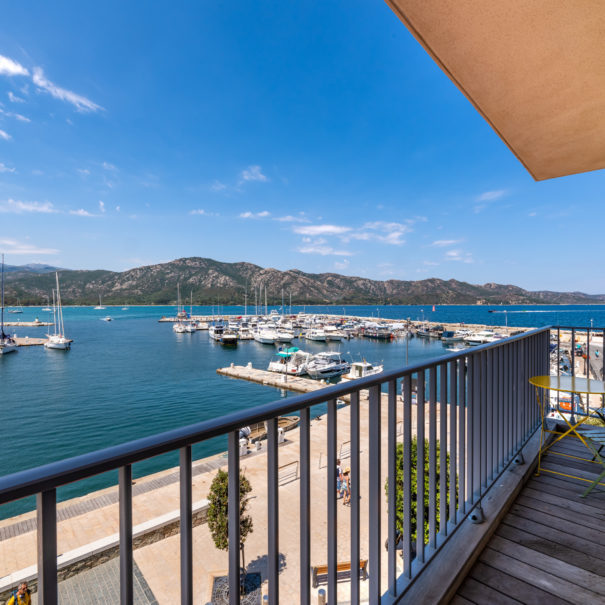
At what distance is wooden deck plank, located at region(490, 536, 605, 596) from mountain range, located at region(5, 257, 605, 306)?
9769 cm

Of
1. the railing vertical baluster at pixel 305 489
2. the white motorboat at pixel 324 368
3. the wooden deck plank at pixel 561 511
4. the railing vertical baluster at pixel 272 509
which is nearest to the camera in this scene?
the railing vertical baluster at pixel 272 509

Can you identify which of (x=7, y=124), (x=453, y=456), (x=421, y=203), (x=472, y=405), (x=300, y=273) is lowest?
(x=453, y=456)

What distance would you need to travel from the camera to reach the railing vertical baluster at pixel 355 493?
1216 millimetres

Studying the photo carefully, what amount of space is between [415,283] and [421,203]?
60.9 m

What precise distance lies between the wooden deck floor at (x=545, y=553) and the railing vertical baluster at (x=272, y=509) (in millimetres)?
1124

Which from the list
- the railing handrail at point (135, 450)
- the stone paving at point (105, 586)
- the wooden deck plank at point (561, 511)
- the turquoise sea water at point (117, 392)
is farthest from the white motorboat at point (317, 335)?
the railing handrail at point (135, 450)

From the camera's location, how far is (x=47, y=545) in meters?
0.61

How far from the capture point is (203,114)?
1391 inches

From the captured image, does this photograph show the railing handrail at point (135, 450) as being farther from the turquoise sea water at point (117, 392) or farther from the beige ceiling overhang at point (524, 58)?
the turquoise sea water at point (117, 392)

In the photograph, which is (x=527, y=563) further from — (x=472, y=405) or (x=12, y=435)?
(x=12, y=435)

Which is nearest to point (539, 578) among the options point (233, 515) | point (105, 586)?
point (233, 515)

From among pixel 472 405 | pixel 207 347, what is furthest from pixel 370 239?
pixel 472 405

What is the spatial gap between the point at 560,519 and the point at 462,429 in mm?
1001

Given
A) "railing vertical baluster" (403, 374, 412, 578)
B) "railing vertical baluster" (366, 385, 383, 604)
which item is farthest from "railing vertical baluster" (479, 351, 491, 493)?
"railing vertical baluster" (366, 385, 383, 604)
